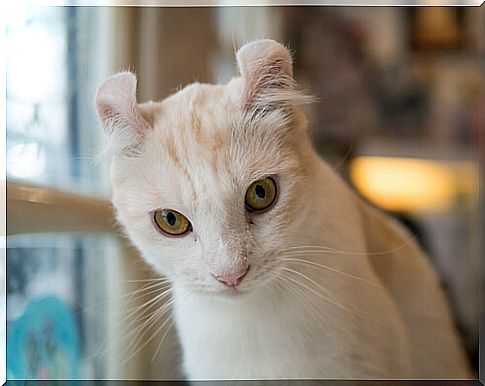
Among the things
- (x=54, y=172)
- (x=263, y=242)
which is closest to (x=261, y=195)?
(x=263, y=242)

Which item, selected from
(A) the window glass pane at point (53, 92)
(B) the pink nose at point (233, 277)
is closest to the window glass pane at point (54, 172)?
(A) the window glass pane at point (53, 92)

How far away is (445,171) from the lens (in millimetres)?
1196

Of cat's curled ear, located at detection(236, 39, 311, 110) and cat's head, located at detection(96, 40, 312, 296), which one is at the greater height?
cat's curled ear, located at detection(236, 39, 311, 110)

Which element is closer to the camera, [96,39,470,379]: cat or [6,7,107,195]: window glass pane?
[96,39,470,379]: cat

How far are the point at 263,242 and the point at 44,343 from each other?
0.47 m

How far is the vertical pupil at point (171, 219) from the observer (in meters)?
1.06

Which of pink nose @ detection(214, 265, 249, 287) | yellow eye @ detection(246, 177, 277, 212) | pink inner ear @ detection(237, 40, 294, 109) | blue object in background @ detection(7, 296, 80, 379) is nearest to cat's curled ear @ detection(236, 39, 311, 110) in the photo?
pink inner ear @ detection(237, 40, 294, 109)

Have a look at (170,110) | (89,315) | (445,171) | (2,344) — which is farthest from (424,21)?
(2,344)

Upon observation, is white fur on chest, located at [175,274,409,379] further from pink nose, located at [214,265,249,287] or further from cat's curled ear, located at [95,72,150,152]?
cat's curled ear, located at [95,72,150,152]

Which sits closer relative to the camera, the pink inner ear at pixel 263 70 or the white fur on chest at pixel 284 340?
the pink inner ear at pixel 263 70

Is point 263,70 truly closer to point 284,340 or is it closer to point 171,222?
point 171,222

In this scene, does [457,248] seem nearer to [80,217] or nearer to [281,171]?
[281,171]

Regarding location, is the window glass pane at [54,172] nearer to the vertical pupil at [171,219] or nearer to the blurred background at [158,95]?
the blurred background at [158,95]

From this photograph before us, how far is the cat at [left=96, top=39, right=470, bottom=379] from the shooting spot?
1.04 metres
